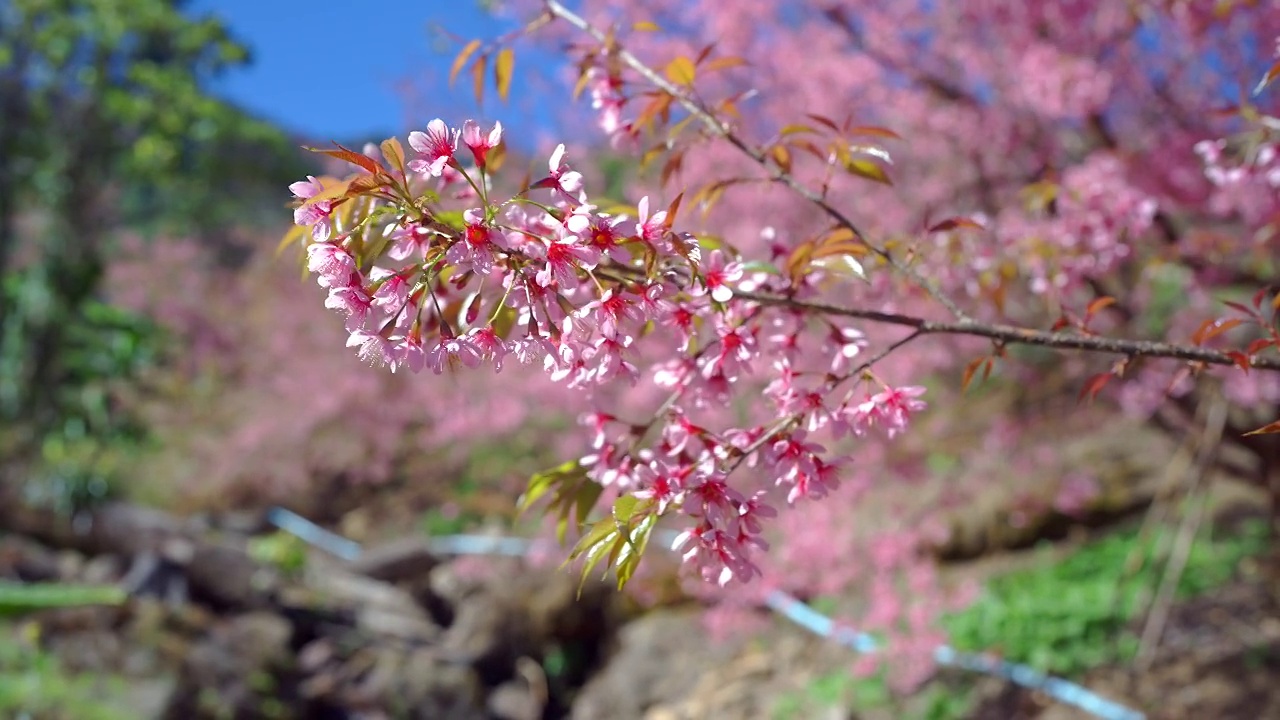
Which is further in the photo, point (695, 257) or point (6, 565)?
point (6, 565)

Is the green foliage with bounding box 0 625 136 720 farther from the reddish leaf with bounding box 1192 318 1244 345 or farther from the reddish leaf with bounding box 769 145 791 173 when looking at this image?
the reddish leaf with bounding box 1192 318 1244 345

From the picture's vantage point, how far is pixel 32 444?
7.93m

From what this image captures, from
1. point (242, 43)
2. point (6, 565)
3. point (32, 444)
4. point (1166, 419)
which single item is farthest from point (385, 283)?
point (242, 43)

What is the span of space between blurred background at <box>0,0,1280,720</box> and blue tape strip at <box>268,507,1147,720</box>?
57mm

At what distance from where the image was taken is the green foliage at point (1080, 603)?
3859 millimetres

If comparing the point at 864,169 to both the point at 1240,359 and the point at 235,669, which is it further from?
the point at 235,669

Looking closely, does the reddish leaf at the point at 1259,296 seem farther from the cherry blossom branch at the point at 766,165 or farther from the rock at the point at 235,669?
the rock at the point at 235,669

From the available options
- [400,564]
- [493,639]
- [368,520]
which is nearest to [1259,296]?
[493,639]

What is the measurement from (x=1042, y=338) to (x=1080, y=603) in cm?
357

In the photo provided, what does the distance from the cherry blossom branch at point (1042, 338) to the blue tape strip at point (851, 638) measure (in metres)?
2.73

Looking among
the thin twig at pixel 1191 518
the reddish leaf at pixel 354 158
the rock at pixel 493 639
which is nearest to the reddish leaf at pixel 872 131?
the reddish leaf at pixel 354 158

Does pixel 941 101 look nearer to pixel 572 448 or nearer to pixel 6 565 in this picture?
pixel 572 448

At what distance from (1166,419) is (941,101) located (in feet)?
5.44

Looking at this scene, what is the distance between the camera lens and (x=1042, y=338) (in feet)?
3.68
